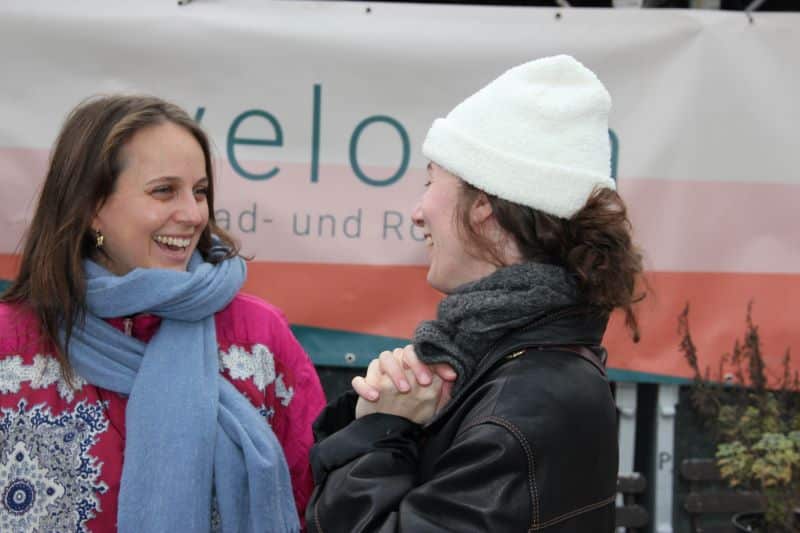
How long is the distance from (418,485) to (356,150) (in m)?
2.38

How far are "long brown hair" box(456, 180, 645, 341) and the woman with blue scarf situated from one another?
0.78 m

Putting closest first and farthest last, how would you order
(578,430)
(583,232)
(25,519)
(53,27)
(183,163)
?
(578,430) < (583,232) < (25,519) < (183,163) < (53,27)

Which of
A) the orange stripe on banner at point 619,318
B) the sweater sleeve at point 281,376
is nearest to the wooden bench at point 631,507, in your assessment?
the orange stripe on banner at point 619,318

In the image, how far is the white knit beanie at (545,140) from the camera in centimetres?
163

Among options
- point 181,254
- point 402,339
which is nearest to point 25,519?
point 181,254

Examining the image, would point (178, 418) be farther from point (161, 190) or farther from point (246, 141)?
point (246, 141)

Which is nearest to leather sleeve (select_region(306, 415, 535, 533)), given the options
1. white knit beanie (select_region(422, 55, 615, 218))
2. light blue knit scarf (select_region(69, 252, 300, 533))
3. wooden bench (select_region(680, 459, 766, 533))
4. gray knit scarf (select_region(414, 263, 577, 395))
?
gray knit scarf (select_region(414, 263, 577, 395))

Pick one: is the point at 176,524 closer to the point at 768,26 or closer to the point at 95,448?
the point at 95,448

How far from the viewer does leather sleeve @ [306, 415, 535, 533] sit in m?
1.48

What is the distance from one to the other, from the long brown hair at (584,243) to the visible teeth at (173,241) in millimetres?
790

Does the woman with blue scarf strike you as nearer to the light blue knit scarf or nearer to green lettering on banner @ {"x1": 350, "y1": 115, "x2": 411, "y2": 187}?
the light blue knit scarf

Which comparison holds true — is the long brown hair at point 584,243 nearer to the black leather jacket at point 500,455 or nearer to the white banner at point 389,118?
Result: the black leather jacket at point 500,455

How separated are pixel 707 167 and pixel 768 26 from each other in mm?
595

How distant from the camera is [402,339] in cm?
392
